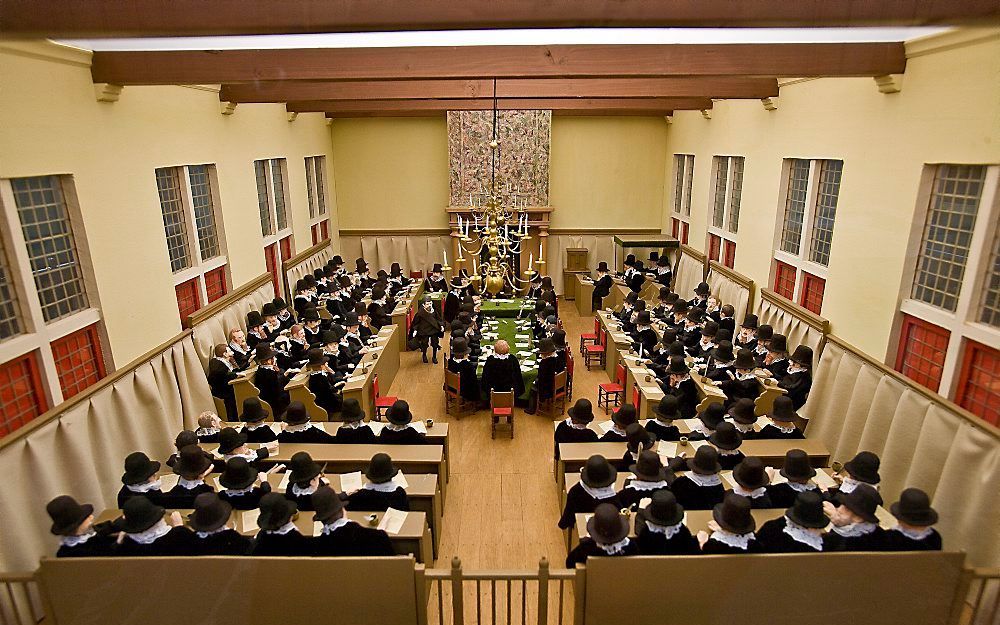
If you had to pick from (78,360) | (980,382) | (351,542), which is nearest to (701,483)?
(980,382)

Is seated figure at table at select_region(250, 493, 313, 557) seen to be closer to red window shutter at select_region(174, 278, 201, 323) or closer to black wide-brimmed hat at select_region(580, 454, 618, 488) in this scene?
black wide-brimmed hat at select_region(580, 454, 618, 488)

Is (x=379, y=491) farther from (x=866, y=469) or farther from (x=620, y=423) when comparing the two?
(x=866, y=469)

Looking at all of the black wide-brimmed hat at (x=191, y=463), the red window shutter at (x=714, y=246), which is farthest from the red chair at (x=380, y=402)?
the red window shutter at (x=714, y=246)

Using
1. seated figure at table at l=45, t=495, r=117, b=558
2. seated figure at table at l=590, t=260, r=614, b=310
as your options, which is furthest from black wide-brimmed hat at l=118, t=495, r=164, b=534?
seated figure at table at l=590, t=260, r=614, b=310

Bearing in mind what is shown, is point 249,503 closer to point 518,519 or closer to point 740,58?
point 518,519

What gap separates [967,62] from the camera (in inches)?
229

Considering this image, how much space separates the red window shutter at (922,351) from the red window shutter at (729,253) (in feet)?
18.3

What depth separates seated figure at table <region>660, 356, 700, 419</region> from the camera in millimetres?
8664

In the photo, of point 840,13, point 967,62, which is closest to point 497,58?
point 840,13

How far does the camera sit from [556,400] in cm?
1003

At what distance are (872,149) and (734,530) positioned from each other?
5.82 m

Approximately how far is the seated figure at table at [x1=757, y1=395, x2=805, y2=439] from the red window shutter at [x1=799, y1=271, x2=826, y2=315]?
258 cm

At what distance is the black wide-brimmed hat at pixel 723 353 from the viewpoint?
30.7 feet

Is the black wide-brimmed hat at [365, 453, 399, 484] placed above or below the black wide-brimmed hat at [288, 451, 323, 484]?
below
